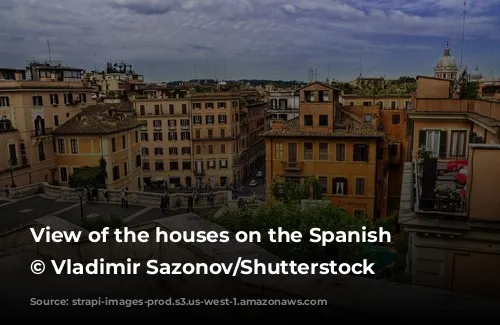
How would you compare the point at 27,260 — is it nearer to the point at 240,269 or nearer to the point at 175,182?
the point at 240,269

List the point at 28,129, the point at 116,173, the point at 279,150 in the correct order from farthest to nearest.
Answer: the point at 28,129 → the point at 116,173 → the point at 279,150

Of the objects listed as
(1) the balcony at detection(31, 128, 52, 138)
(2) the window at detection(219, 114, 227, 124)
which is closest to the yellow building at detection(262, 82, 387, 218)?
(1) the balcony at detection(31, 128, 52, 138)

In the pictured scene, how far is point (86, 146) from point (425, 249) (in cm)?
2962

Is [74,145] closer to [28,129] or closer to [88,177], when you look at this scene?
[28,129]

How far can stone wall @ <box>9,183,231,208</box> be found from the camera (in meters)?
24.6

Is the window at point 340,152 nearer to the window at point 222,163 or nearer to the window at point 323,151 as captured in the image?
the window at point 323,151

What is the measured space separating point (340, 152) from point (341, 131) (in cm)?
150

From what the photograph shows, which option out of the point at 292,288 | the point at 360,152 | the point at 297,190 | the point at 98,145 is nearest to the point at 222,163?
the point at 98,145

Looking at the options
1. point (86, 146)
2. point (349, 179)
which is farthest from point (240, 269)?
point (86, 146)

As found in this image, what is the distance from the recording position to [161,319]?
4.41 m

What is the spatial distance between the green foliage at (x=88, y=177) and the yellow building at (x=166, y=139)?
29.4 m

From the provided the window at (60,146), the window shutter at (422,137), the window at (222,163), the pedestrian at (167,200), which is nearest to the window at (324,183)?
the window shutter at (422,137)

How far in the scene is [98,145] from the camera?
33656mm

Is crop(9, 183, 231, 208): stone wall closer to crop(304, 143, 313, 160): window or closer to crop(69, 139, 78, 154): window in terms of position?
crop(69, 139, 78, 154): window
